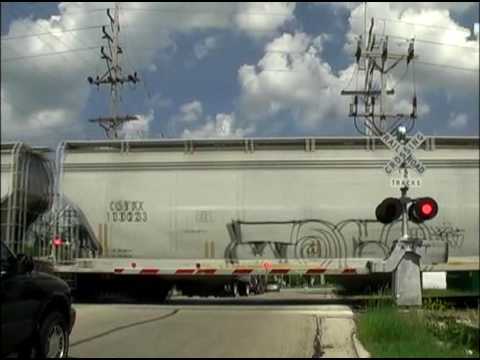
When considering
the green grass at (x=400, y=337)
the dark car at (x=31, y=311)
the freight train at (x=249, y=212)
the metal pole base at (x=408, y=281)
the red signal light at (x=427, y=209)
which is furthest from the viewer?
the freight train at (x=249, y=212)

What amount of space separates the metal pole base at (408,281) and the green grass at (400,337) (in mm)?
2424

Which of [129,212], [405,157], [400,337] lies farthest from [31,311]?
[129,212]

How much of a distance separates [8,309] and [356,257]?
36.5 ft

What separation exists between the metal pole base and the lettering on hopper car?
6136 mm

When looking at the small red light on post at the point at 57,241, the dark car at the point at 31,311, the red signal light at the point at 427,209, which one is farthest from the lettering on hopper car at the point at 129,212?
the dark car at the point at 31,311

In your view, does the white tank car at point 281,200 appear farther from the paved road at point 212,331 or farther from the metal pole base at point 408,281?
the metal pole base at point 408,281

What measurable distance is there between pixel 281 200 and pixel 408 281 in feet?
12.5

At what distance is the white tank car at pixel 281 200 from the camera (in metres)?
17.1

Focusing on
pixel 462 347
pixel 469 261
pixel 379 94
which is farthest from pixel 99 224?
pixel 379 94

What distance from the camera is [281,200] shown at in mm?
17156

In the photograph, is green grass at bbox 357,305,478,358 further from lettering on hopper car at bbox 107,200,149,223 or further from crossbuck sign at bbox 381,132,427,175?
lettering on hopper car at bbox 107,200,149,223

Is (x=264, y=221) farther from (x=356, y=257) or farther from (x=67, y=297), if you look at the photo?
(x=67, y=297)

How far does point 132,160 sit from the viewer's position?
57.9 feet

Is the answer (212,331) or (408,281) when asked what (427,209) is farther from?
(212,331)
